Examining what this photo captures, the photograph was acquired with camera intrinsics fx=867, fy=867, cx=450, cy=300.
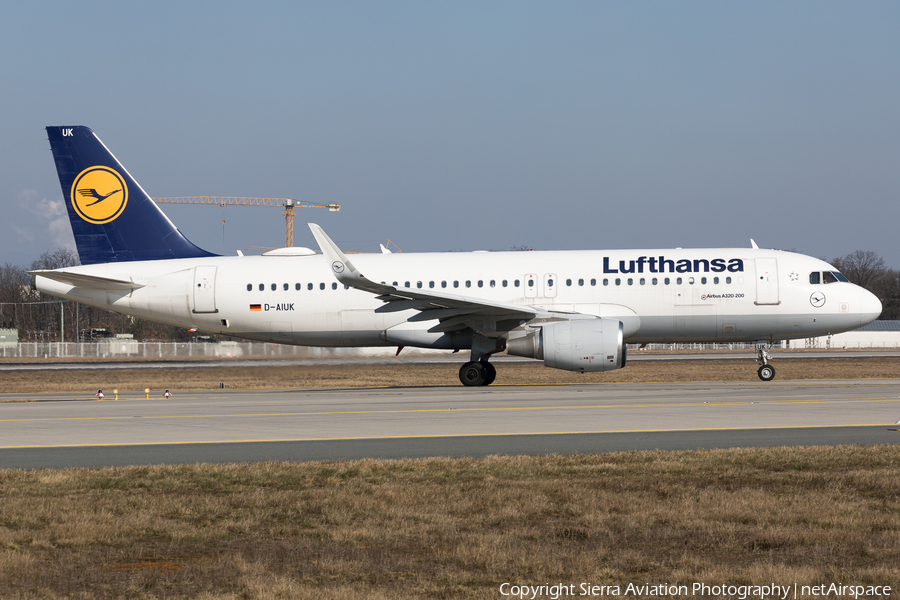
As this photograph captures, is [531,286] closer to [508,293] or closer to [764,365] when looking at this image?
[508,293]

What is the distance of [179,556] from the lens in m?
6.46

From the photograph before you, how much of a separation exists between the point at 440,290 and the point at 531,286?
2.80m

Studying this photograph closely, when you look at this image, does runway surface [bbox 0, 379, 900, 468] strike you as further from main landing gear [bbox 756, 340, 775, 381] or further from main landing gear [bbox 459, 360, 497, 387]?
main landing gear [bbox 756, 340, 775, 381]

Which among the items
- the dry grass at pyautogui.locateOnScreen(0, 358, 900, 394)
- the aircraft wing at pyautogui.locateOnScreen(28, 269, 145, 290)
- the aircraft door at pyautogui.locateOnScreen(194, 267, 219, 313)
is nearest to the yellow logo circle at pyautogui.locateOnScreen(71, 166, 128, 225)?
the aircraft wing at pyautogui.locateOnScreen(28, 269, 145, 290)

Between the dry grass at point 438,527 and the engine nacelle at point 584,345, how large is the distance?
12683 mm

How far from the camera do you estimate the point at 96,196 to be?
2836cm

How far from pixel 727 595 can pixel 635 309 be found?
20.9 m

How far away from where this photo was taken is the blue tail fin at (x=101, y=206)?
28297mm

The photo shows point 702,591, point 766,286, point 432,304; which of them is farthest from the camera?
point 766,286

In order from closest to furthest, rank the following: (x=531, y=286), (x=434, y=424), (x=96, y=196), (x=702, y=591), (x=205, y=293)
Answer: (x=702, y=591), (x=434, y=424), (x=531, y=286), (x=205, y=293), (x=96, y=196)

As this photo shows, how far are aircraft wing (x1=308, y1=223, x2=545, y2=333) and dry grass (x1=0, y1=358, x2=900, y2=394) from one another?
14.0ft

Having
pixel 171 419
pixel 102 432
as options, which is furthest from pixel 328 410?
pixel 102 432

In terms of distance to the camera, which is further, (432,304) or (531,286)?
(531,286)

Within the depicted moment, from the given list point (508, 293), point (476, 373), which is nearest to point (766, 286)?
point (508, 293)
